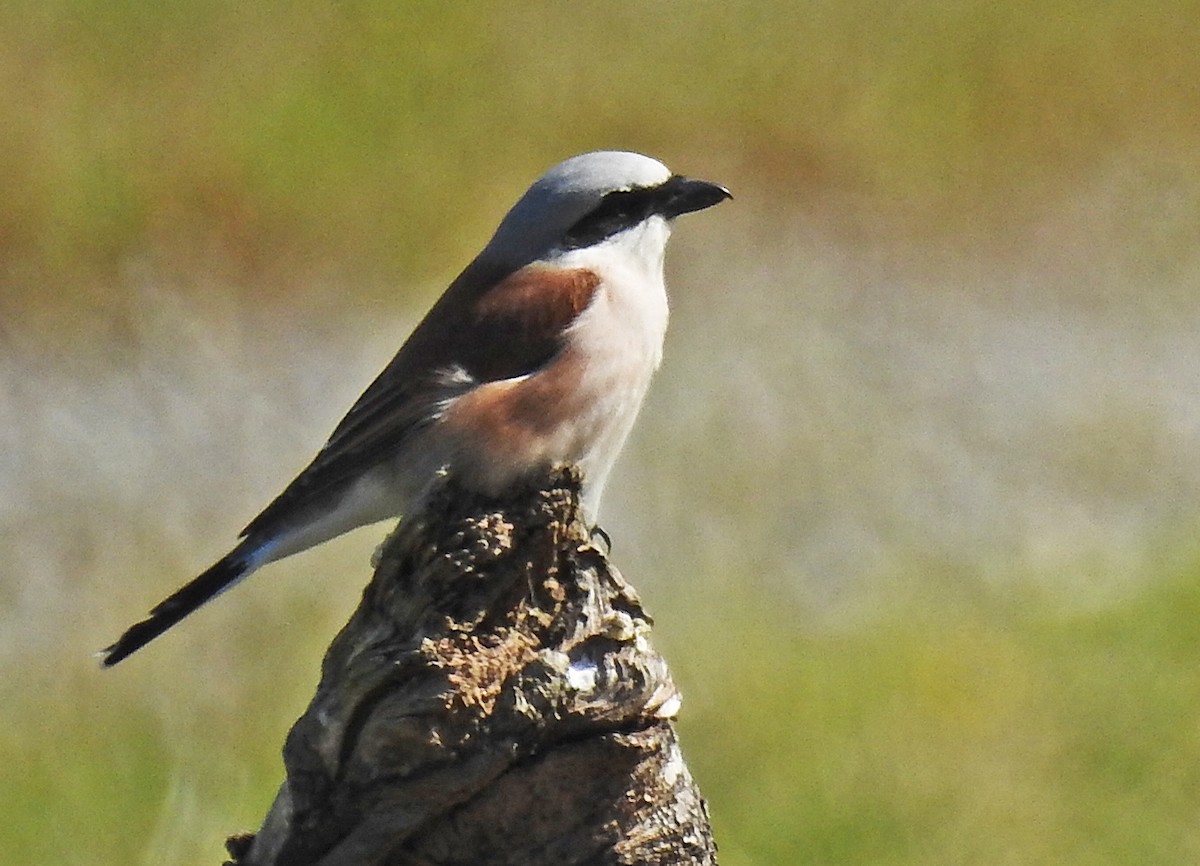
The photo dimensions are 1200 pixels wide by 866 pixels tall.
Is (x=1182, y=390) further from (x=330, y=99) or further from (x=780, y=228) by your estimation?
(x=330, y=99)

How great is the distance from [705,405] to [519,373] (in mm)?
2733

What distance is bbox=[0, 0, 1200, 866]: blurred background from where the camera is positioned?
5.15 m

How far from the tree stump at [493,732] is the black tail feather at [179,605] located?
2.59ft

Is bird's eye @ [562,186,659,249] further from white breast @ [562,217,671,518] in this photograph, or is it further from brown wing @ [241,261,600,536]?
brown wing @ [241,261,600,536]

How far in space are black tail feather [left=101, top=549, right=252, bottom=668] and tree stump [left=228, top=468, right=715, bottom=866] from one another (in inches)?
31.1

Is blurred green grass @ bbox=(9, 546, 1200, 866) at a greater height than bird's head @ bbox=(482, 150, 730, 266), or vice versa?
bird's head @ bbox=(482, 150, 730, 266)

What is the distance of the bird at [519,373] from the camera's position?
11.7 feet

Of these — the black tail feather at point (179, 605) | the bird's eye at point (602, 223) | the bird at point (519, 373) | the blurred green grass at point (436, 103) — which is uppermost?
the blurred green grass at point (436, 103)

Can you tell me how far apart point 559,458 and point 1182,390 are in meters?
4.19

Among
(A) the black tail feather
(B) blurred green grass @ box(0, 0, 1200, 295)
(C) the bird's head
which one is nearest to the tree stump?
(A) the black tail feather

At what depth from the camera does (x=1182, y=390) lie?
283 inches

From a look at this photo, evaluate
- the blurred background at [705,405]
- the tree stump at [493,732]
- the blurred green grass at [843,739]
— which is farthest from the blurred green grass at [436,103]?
the tree stump at [493,732]

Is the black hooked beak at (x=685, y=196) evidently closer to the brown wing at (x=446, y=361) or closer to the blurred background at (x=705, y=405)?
the brown wing at (x=446, y=361)

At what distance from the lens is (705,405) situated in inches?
253
